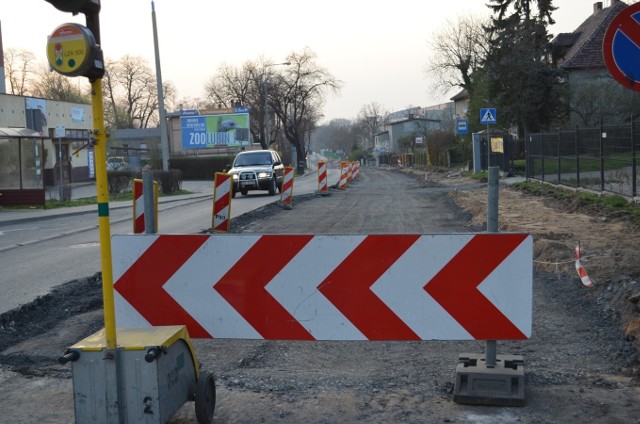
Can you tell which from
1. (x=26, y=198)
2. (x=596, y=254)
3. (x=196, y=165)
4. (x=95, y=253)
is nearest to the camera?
(x=596, y=254)

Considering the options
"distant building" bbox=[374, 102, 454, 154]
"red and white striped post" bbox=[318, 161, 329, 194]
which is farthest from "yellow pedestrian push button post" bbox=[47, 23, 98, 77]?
"distant building" bbox=[374, 102, 454, 154]

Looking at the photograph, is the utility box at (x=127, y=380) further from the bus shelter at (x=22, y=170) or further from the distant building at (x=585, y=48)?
the distant building at (x=585, y=48)

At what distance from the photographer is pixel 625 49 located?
510cm

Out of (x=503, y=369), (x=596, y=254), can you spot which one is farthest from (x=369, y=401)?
(x=596, y=254)

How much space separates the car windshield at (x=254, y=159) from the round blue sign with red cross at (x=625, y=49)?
2497cm

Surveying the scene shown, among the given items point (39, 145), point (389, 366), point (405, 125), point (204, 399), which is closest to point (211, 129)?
point (39, 145)

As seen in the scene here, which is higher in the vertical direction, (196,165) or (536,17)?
(536,17)

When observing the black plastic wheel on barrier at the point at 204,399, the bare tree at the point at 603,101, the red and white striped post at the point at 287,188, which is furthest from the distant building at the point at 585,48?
the black plastic wheel on barrier at the point at 204,399

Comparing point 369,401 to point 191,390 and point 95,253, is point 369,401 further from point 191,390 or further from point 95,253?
point 95,253

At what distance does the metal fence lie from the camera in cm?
1621

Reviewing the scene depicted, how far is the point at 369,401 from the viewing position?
4.71m

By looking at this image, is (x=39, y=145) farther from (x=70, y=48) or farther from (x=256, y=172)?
(x=70, y=48)

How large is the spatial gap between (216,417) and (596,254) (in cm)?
678

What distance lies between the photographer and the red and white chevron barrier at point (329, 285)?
15.1 feet
